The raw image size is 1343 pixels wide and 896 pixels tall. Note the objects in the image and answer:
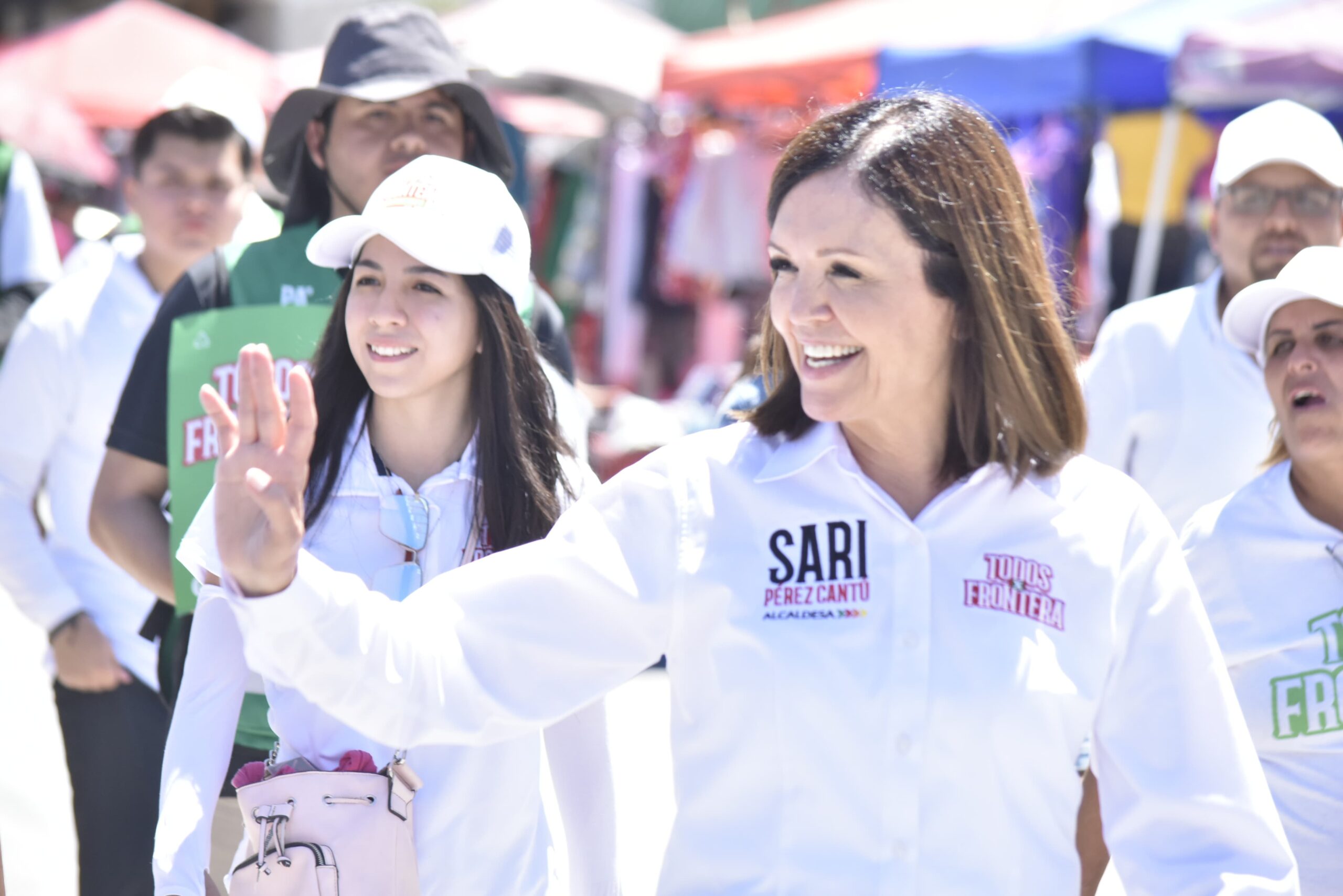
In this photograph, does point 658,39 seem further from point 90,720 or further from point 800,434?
point 800,434

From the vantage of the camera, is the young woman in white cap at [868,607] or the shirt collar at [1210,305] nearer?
the young woman in white cap at [868,607]

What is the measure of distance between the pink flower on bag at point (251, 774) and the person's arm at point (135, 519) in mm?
833

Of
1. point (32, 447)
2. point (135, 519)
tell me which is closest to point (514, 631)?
point (135, 519)

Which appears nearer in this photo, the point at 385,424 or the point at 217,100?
the point at 385,424

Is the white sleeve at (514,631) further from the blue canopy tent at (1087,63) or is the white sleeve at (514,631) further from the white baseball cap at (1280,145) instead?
the blue canopy tent at (1087,63)

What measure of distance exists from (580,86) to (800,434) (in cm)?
1015

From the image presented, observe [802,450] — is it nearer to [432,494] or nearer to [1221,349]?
[432,494]

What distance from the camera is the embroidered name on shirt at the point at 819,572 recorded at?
201cm

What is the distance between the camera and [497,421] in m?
2.79

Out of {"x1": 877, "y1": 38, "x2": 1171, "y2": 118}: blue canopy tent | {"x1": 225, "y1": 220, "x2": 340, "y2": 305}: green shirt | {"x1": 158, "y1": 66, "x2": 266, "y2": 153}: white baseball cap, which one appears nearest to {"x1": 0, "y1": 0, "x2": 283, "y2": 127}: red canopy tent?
{"x1": 877, "y1": 38, "x2": 1171, "y2": 118}: blue canopy tent

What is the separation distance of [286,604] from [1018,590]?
948 millimetres

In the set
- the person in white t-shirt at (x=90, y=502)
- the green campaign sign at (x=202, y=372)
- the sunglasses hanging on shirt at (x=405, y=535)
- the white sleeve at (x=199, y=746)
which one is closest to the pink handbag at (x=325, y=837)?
the white sleeve at (x=199, y=746)

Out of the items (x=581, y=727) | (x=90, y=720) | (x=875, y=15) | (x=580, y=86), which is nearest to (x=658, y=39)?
(x=580, y=86)

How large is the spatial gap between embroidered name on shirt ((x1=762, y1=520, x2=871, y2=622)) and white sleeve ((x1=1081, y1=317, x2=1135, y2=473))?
2178 millimetres
